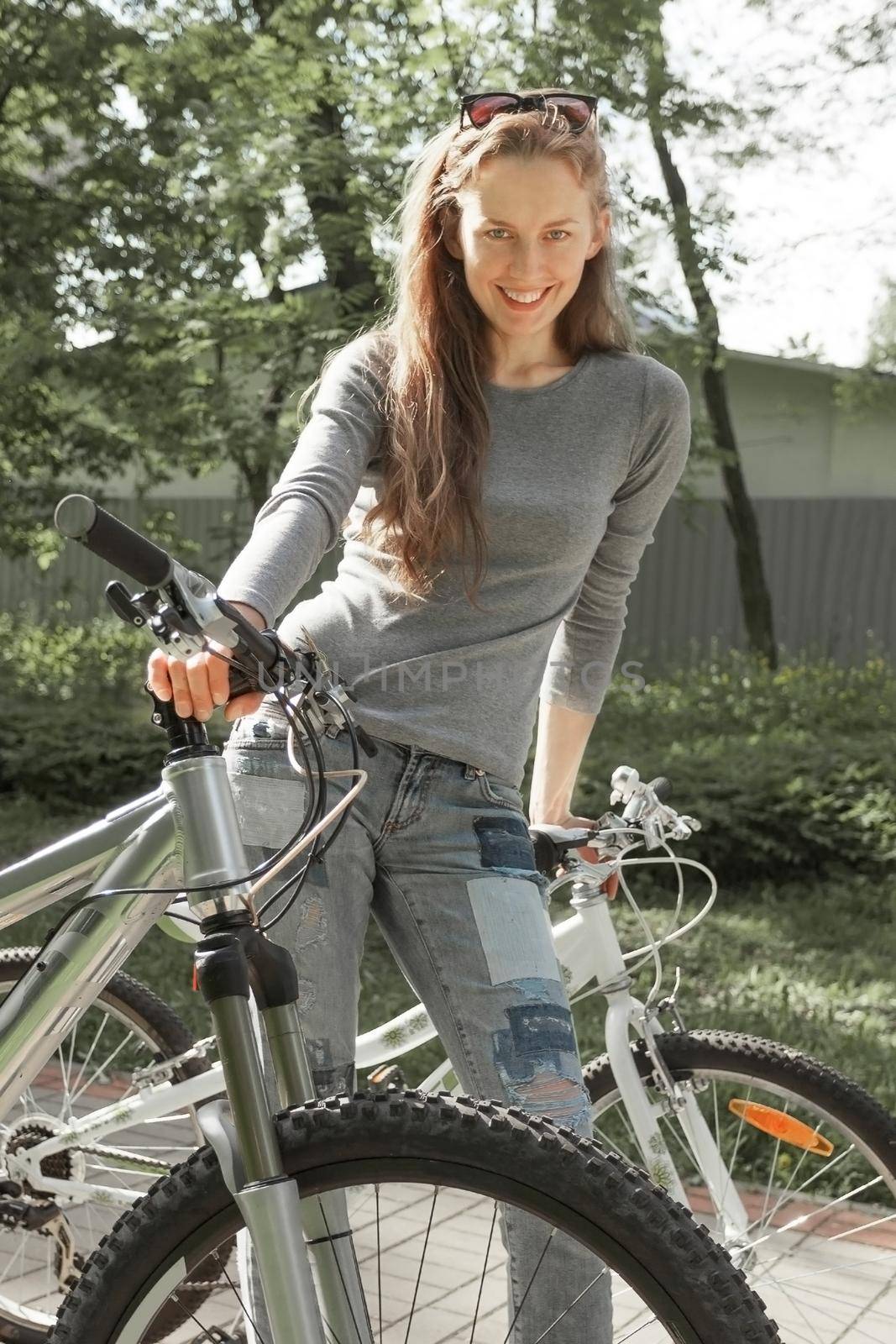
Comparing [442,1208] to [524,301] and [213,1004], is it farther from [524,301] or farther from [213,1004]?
[524,301]

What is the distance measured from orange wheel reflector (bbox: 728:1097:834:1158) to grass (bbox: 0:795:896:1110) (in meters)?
1.91

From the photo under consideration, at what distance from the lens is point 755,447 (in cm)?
1994

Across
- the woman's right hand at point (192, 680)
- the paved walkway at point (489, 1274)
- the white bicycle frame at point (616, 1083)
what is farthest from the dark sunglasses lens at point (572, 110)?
the paved walkway at point (489, 1274)

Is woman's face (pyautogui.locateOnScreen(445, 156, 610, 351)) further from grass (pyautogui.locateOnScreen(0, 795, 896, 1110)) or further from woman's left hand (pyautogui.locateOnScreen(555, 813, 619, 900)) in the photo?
grass (pyautogui.locateOnScreen(0, 795, 896, 1110))

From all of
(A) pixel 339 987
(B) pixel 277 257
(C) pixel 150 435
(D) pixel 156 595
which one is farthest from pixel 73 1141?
(C) pixel 150 435

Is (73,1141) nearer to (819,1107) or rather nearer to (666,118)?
(819,1107)

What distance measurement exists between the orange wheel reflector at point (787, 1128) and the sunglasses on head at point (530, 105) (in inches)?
63.3

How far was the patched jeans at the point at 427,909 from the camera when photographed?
1965 mm

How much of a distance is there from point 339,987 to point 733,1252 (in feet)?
3.29

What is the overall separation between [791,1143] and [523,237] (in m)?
1.70

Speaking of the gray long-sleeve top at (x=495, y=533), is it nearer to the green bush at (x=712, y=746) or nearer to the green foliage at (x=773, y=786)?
the green bush at (x=712, y=746)

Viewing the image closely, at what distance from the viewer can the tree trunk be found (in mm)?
7406

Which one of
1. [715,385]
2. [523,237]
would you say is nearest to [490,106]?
[523,237]

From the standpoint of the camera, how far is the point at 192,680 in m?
1.59
